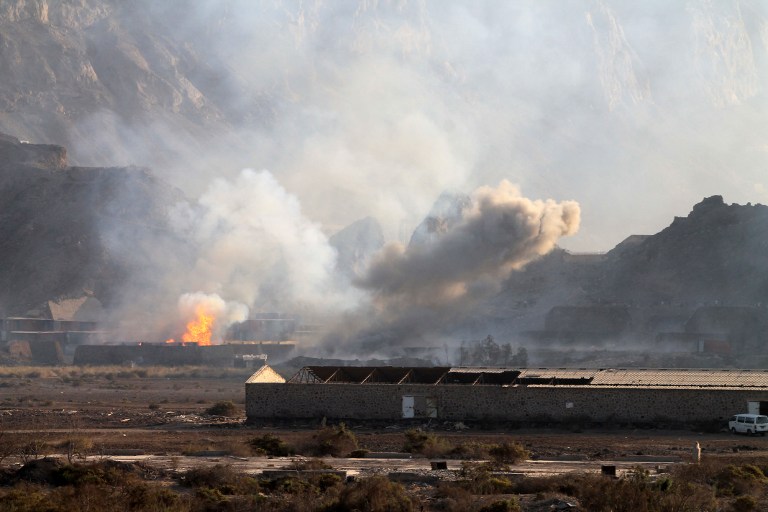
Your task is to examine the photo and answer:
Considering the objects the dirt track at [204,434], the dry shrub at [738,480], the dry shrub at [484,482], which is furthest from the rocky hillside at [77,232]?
the dry shrub at [738,480]

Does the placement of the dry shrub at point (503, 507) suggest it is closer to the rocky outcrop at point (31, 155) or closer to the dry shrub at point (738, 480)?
the dry shrub at point (738, 480)

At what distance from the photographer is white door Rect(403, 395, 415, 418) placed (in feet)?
191

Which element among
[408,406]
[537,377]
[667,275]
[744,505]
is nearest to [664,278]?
[667,275]

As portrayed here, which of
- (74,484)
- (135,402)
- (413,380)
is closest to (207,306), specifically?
(135,402)

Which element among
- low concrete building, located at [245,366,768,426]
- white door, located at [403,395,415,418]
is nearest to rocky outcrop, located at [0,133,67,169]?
low concrete building, located at [245,366,768,426]

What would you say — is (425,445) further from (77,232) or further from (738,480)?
(77,232)

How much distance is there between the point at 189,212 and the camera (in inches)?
7190

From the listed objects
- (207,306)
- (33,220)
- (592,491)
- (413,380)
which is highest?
(33,220)

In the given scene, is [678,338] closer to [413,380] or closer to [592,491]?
[413,380]

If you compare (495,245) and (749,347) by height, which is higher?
(495,245)

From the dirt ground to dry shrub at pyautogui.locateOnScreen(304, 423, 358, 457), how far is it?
Result: 0.96m

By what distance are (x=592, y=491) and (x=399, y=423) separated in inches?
1010

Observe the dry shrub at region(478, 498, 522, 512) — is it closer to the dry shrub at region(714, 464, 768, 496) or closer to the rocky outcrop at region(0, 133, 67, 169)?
the dry shrub at region(714, 464, 768, 496)

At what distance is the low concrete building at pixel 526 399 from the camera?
55.3 m
